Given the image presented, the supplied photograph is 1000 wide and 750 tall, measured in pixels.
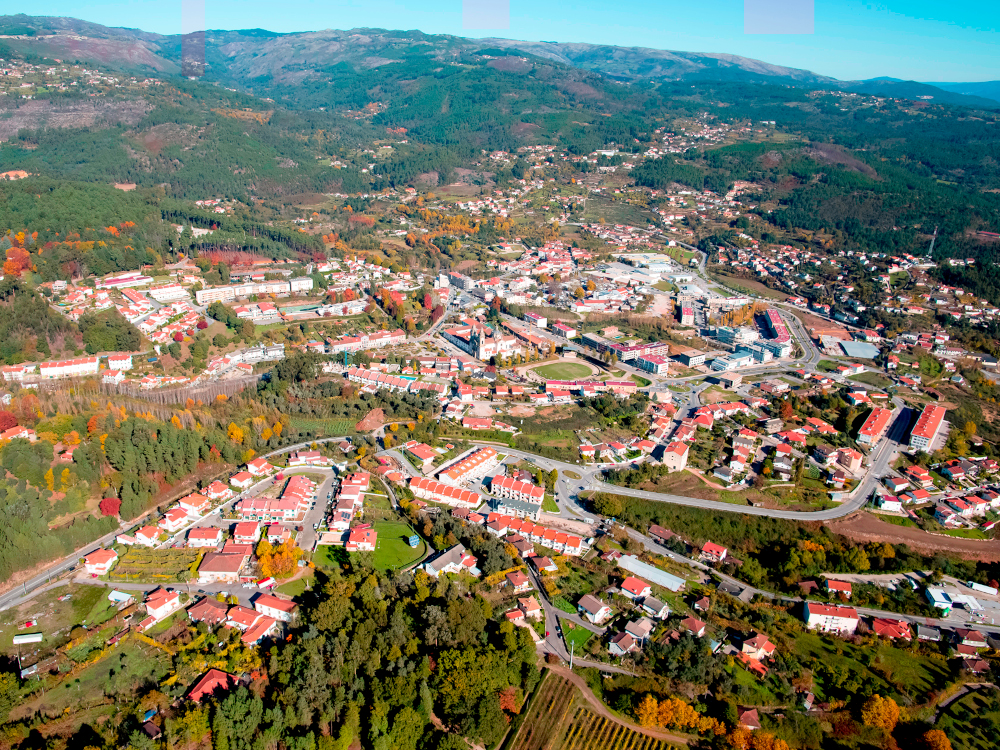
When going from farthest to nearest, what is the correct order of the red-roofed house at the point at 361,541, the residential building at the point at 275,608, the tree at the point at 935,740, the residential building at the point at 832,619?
the red-roofed house at the point at 361,541, the residential building at the point at 832,619, the residential building at the point at 275,608, the tree at the point at 935,740

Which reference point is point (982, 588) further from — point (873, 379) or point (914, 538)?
point (873, 379)

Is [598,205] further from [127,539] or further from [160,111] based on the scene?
[127,539]

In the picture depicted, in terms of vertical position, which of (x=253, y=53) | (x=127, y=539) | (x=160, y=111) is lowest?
(x=127, y=539)

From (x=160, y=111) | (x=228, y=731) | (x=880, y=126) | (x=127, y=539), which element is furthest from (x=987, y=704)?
(x=880, y=126)

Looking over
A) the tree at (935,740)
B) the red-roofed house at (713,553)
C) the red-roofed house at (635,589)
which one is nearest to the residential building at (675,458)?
the red-roofed house at (713,553)

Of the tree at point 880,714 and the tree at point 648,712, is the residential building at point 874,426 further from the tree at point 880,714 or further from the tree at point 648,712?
the tree at point 648,712

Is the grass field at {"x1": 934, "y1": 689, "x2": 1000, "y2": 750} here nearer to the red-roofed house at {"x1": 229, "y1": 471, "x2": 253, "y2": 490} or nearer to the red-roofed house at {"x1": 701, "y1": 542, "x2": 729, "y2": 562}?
the red-roofed house at {"x1": 701, "y1": 542, "x2": 729, "y2": 562}

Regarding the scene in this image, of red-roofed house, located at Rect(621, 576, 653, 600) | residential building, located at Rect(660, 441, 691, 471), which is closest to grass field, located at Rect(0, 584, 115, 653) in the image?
red-roofed house, located at Rect(621, 576, 653, 600)
